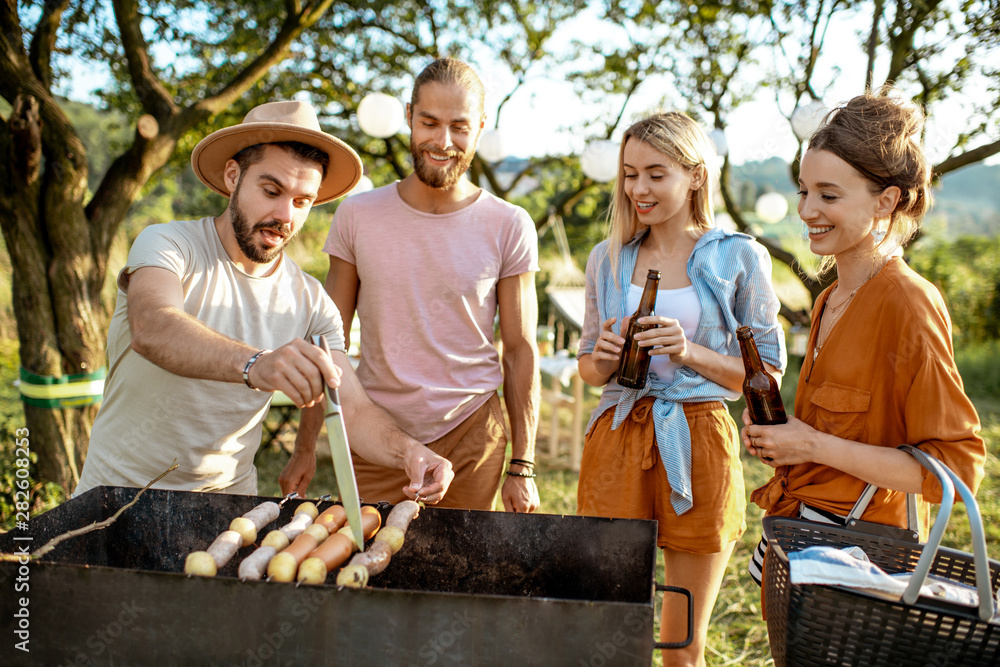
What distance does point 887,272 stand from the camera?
74.3 inches

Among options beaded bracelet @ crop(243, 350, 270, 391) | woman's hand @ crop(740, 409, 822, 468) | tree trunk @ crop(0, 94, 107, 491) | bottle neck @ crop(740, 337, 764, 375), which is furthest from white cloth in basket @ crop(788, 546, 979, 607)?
tree trunk @ crop(0, 94, 107, 491)

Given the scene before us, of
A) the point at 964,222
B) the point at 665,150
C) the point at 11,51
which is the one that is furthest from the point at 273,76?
the point at 964,222

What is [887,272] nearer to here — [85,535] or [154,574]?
[154,574]

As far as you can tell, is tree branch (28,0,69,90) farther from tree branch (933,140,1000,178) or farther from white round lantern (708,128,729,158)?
tree branch (933,140,1000,178)

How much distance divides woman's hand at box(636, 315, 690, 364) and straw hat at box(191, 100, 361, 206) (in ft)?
4.12

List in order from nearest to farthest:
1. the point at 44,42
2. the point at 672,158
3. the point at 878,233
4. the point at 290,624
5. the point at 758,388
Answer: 1. the point at 290,624
2. the point at 878,233
3. the point at 758,388
4. the point at 672,158
5. the point at 44,42

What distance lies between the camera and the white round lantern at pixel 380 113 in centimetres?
742

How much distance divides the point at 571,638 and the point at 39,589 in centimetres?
120

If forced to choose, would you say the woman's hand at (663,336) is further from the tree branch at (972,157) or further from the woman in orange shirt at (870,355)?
the tree branch at (972,157)

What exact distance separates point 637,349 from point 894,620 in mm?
1264

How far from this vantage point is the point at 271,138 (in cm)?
239

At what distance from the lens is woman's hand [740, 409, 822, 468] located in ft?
6.11

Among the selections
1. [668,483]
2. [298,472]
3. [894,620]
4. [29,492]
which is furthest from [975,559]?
[29,492]

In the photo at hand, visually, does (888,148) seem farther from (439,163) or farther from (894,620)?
(439,163)
